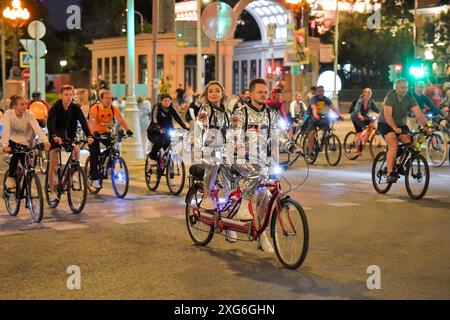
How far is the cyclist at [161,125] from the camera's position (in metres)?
13.4

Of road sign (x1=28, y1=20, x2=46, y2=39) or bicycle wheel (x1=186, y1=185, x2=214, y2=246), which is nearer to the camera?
bicycle wheel (x1=186, y1=185, x2=214, y2=246)

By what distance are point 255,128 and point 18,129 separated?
4.16m

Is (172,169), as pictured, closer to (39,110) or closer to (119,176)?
(119,176)

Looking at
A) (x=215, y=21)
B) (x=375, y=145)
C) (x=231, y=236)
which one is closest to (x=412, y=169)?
(x=231, y=236)

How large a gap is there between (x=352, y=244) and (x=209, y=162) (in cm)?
189

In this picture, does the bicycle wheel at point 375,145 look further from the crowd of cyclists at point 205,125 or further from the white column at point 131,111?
the white column at point 131,111

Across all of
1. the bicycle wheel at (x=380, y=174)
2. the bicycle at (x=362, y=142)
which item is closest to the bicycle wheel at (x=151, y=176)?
the bicycle wheel at (x=380, y=174)

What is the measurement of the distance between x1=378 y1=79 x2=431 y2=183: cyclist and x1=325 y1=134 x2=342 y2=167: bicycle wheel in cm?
573

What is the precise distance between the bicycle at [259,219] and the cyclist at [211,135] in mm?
105

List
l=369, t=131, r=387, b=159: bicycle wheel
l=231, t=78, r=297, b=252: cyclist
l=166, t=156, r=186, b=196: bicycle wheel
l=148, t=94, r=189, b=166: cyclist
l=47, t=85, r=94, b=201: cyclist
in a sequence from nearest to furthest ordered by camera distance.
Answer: l=231, t=78, r=297, b=252: cyclist
l=47, t=85, r=94, b=201: cyclist
l=166, t=156, r=186, b=196: bicycle wheel
l=148, t=94, r=189, b=166: cyclist
l=369, t=131, r=387, b=159: bicycle wheel

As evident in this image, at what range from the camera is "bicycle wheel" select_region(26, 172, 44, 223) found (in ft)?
33.6

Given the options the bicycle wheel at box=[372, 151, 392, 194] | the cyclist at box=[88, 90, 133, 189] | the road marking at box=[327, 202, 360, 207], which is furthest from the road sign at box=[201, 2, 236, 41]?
the road marking at box=[327, 202, 360, 207]

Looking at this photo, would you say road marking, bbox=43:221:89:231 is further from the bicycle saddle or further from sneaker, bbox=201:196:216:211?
sneaker, bbox=201:196:216:211
